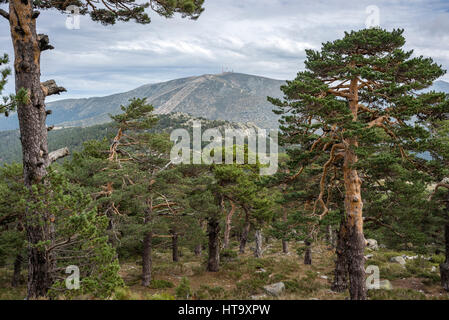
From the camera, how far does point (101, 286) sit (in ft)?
19.4

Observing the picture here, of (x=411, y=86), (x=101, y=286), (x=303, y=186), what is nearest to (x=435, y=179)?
(x=411, y=86)

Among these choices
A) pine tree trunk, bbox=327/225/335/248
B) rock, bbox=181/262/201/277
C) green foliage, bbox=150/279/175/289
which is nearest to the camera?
green foliage, bbox=150/279/175/289

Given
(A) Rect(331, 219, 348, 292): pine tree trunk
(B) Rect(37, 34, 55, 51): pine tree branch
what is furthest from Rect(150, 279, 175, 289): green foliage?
(B) Rect(37, 34, 55, 51): pine tree branch

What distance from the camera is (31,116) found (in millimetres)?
6367

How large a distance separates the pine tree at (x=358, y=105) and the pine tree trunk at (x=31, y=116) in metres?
7.98

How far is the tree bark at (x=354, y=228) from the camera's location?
10.9 metres

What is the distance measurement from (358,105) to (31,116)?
11653mm

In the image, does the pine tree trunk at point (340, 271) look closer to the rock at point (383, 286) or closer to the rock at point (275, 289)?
the rock at point (383, 286)

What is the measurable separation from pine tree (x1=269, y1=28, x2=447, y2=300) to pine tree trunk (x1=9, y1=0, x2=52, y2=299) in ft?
26.2

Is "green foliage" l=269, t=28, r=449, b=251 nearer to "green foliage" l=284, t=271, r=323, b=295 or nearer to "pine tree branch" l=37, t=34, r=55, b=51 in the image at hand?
"green foliage" l=284, t=271, r=323, b=295

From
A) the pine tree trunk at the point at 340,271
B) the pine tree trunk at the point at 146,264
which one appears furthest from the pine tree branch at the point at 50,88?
the pine tree trunk at the point at 340,271

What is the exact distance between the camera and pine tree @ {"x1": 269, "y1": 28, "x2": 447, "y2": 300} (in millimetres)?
9758

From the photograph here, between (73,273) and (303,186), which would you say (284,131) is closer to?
(303,186)

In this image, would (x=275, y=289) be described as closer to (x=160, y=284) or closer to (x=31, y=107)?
(x=160, y=284)
